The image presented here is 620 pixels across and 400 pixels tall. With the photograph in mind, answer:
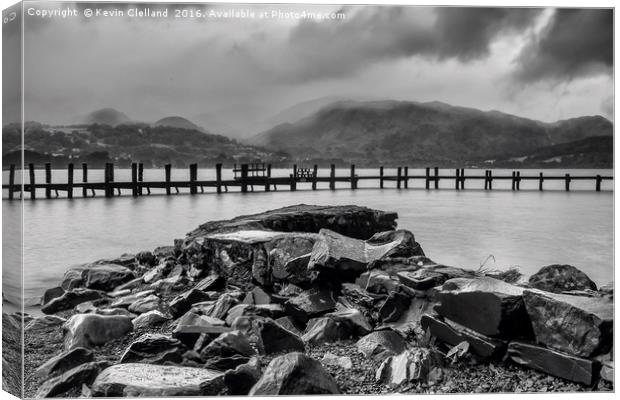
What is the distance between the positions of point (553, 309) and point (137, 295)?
4172mm

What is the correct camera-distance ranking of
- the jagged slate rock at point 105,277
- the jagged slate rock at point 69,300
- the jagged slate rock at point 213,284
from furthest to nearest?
the jagged slate rock at point 105,277
the jagged slate rock at point 69,300
the jagged slate rock at point 213,284

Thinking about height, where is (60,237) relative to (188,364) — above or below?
above

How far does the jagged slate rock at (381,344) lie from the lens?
4676 mm

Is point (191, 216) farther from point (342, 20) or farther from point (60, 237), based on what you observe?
point (342, 20)

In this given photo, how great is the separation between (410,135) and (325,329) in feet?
10.9

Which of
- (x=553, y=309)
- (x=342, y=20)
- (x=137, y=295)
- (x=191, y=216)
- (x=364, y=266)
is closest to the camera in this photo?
(x=553, y=309)

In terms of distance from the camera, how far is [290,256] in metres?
5.85

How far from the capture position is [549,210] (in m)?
7.17

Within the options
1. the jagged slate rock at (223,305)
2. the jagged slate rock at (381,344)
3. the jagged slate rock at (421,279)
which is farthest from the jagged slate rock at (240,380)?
the jagged slate rock at (421,279)

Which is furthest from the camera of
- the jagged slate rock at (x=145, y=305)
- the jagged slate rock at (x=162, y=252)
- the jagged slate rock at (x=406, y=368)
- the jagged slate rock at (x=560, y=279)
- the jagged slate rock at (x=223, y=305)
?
the jagged slate rock at (x=162, y=252)

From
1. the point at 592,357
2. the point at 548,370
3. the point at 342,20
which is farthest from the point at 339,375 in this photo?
the point at 342,20

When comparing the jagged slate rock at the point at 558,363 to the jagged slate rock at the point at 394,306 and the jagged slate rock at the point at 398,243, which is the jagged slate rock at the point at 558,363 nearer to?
the jagged slate rock at the point at 394,306

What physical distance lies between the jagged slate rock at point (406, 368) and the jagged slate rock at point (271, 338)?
28.6 inches

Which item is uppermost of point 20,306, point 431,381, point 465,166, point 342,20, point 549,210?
point 342,20
